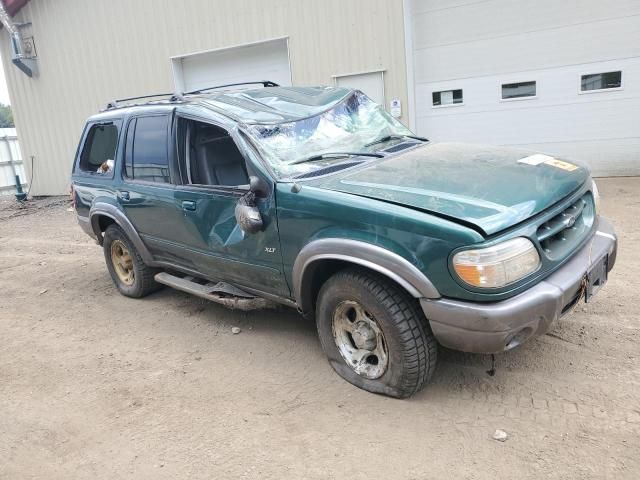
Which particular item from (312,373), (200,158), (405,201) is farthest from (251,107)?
(312,373)

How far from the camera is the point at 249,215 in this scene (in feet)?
11.6

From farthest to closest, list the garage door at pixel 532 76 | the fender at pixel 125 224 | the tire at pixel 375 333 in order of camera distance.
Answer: the garage door at pixel 532 76 < the fender at pixel 125 224 < the tire at pixel 375 333

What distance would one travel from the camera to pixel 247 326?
4570mm

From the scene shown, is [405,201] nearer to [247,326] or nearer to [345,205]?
[345,205]

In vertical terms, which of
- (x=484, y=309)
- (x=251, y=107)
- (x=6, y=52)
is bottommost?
(x=484, y=309)

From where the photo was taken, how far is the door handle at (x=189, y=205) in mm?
4109

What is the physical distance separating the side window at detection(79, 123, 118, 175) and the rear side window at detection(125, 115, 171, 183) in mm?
363

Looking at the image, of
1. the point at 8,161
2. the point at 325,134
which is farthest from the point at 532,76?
the point at 8,161

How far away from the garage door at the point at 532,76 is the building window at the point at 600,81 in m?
0.01

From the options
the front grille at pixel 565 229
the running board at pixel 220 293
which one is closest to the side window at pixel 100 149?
the running board at pixel 220 293

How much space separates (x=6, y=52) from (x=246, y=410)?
49.1ft

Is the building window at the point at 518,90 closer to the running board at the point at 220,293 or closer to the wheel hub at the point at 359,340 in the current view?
the running board at the point at 220,293

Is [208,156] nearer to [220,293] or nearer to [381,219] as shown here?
[220,293]

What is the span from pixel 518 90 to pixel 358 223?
7.51m
